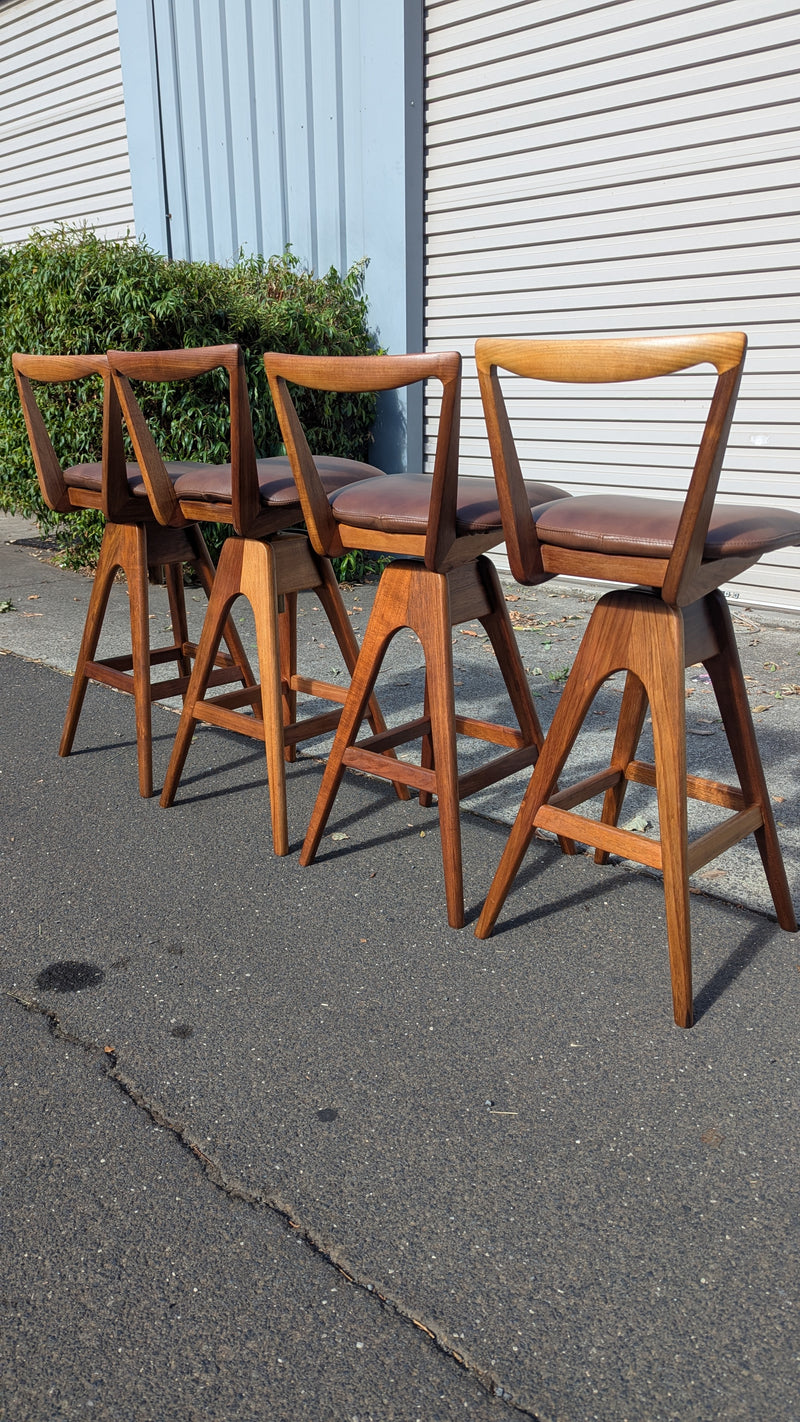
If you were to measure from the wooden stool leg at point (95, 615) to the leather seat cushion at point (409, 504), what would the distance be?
1143 millimetres

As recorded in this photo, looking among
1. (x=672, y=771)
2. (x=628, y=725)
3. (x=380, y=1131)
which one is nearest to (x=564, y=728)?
(x=672, y=771)

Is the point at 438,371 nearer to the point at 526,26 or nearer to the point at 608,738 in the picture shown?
the point at 608,738

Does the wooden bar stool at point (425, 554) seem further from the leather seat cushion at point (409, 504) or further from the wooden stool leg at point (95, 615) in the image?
the wooden stool leg at point (95, 615)

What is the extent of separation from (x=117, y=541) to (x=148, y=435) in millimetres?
435

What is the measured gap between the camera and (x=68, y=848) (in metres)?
3.22

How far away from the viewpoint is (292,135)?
7242 millimetres

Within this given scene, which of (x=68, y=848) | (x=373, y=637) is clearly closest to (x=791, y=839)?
(x=373, y=637)

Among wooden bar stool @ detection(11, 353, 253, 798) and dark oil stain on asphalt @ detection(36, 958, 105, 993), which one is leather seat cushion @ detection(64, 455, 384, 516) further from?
dark oil stain on asphalt @ detection(36, 958, 105, 993)

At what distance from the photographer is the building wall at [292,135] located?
6.55 metres

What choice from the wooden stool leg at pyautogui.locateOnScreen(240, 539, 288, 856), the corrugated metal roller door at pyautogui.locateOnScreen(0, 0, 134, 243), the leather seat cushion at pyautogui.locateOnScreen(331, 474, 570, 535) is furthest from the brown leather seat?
the corrugated metal roller door at pyautogui.locateOnScreen(0, 0, 134, 243)

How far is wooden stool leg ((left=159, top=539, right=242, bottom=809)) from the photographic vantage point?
10.5 ft

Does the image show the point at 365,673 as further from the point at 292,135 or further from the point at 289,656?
the point at 292,135

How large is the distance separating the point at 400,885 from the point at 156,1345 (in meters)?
1.51

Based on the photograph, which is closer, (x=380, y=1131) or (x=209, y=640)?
(x=380, y=1131)
